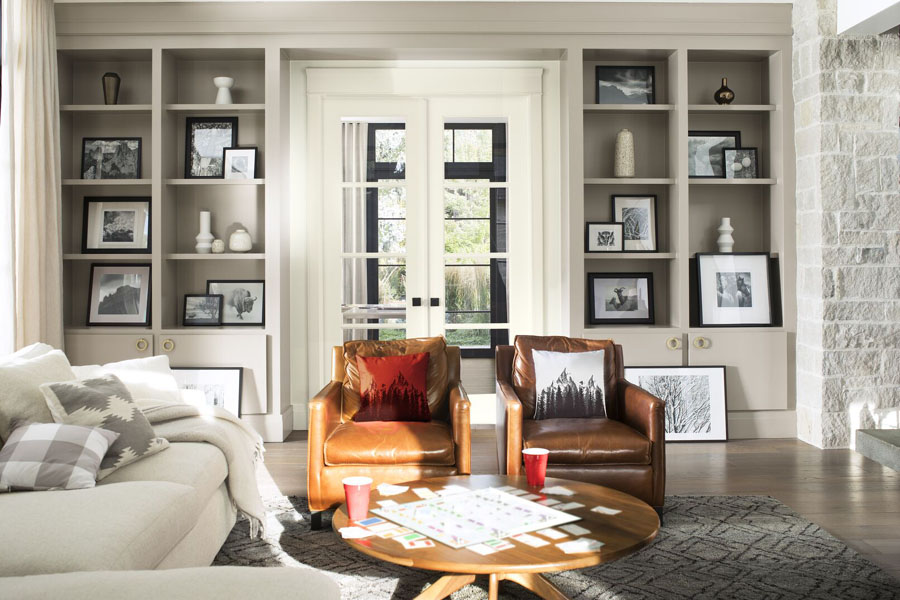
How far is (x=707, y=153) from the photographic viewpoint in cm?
529

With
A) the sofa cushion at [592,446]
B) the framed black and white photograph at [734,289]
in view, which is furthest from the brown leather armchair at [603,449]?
the framed black and white photograph at [734,289]

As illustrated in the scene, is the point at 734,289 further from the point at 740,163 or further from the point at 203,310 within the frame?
the point at 203,310

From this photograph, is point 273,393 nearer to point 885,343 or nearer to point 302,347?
point 302,347

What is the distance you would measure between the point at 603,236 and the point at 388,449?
266cm

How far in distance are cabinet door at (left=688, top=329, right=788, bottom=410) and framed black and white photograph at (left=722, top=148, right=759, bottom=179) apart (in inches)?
43.7

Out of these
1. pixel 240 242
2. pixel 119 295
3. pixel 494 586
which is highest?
pixel 240 242

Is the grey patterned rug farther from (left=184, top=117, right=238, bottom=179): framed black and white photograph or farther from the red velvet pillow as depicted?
(left=184, top=117, right=238, bottom=179): framed black and white photograph

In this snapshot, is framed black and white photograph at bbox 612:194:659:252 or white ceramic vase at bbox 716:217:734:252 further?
framed black and white photograph at bbox 612:194:659:252

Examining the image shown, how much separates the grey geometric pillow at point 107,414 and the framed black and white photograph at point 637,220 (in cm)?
356

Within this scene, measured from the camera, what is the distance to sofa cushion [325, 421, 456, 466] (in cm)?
324

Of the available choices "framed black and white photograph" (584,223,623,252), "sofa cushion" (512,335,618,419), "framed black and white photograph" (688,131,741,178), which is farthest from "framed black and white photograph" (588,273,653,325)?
"sofa cushion" (512,335,618,419)

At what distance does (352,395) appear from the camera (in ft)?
12.3

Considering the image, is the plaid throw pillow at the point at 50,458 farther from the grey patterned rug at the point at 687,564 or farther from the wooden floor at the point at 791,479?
the wooden floor at the point at 791,479

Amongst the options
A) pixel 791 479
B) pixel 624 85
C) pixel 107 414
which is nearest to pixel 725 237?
pixel 624 85
